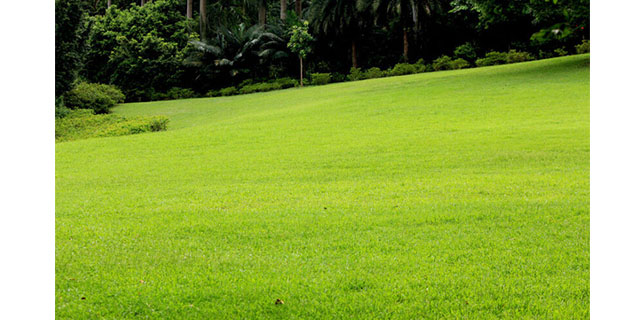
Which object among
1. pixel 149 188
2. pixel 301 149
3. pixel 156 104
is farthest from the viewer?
pixel 156 104

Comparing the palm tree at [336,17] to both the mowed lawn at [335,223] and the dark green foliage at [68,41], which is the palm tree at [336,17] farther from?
the mowed lawn at [335,223]

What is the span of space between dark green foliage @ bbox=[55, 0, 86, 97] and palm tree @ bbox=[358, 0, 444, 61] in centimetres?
1517

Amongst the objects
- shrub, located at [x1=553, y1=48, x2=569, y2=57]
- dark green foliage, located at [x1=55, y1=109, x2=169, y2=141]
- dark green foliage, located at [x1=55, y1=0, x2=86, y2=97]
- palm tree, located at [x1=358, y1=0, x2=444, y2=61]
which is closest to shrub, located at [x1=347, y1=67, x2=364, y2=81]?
palm tree, located at [x1=358, y1=0, x2=444, y2=61]

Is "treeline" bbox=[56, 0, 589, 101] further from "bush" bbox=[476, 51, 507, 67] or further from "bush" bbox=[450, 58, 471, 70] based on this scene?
"bush" bbox=[476, 51, 507, 67]

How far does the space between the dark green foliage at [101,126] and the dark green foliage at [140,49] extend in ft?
42.9

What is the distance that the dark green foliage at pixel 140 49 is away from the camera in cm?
3591

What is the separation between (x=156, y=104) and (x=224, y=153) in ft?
61.2

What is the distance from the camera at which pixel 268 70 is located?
35.7 meters

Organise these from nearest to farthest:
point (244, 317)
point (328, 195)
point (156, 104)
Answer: point (244, 317), point (328, 195), point (156, 104)

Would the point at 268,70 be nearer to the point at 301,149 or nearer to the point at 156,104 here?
the point at 156,104

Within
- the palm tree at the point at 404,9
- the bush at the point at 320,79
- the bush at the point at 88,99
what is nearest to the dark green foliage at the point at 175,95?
the bush at the point at 88,99
